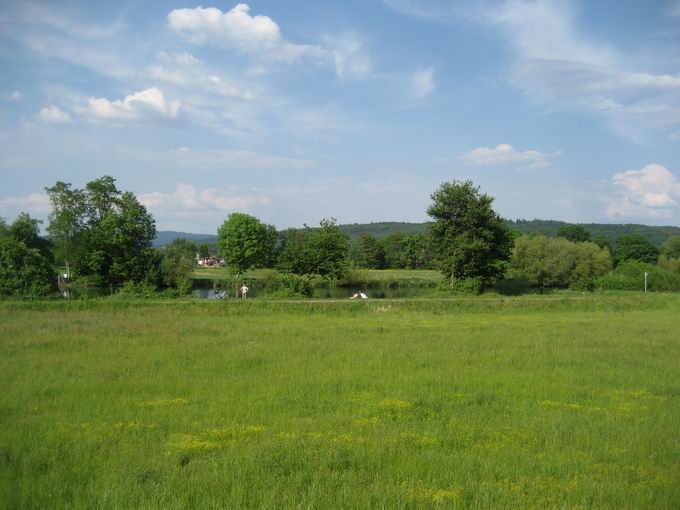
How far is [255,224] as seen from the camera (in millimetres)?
84875

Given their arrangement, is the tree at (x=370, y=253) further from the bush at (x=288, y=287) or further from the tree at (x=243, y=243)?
the bush at (x=288, y=287)

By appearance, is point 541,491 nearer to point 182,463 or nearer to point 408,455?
point 408,455

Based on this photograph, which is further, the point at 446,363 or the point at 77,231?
the point at 77,231

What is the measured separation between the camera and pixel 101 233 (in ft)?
208

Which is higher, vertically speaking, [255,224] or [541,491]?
[255,224]

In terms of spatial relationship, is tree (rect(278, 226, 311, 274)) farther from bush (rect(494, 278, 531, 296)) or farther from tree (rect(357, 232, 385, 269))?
tree (rect(357, 232, 385, 269))

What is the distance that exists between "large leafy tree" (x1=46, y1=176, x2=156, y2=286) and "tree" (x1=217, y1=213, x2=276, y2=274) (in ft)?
57.1

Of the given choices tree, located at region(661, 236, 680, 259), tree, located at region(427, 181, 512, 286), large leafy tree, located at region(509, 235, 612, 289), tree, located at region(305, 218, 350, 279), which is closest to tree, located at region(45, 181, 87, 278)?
tree, located at region(305, 218, 350, 279)

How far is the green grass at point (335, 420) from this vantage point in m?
7.42

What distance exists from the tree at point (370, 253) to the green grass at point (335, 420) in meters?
98.0

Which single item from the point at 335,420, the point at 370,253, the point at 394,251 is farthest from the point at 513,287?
the point at 394,251

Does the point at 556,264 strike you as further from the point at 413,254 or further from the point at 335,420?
the point at 335,420

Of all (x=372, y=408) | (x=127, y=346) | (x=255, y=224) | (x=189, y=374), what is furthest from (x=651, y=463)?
(x=255, y=224)

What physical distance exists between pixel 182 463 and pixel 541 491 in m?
5.19
